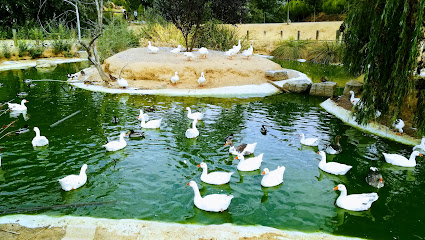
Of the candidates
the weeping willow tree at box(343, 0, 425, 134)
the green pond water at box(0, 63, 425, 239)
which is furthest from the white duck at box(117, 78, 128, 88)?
the weeping willow tree at box(343, 0, 425, 134)

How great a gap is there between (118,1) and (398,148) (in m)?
56.4

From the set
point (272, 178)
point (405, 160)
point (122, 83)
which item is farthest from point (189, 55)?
point (405, 160)

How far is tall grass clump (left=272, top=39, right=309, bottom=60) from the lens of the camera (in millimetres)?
29406

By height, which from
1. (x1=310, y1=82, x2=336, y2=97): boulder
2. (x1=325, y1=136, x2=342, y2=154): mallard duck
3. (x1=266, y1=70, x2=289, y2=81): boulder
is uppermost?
(x1=266, y1=70, x2=289, y2=81): boulder

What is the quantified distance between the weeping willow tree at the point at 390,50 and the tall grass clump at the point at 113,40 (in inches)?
725

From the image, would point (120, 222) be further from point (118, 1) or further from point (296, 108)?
point (118, 1)

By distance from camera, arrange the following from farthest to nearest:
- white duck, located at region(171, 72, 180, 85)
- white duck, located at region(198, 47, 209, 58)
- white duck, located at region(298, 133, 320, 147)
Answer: white duck, located at region(198, 47, 209, 58)
white duck, located at region(171, 72, 180, 85)
white duck, located at region(298, 133, 320, 147)

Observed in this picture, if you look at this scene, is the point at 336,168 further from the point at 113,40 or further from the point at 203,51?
the point at 113,40

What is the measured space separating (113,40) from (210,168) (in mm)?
19674

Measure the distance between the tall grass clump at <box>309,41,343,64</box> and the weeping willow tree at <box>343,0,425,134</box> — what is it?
18126mm

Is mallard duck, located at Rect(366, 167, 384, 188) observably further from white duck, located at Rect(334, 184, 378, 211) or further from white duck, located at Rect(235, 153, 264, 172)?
white duck, located at Rect(235, 153, 264, 172)

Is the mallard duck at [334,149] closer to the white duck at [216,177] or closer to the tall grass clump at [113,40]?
the white duck at [216,177]

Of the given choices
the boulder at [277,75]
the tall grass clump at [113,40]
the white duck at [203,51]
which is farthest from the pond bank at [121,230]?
the tall grass clump at [113,40]

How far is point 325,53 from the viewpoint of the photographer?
27.5m
